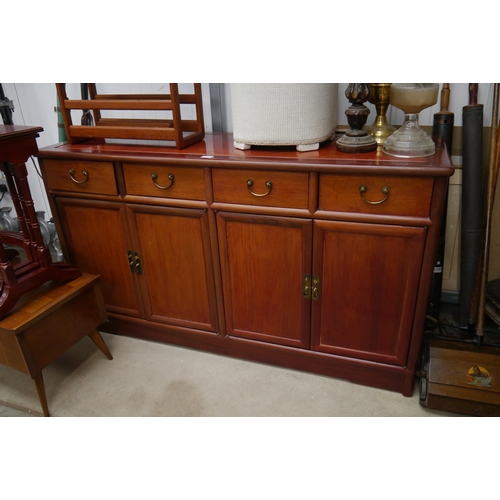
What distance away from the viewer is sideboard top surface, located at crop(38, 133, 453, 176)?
127cm

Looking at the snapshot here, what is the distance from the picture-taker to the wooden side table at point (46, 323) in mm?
1469

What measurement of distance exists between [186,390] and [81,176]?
100 cm

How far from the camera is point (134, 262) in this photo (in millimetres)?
1781

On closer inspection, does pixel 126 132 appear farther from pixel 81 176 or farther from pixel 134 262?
pixel 134 262

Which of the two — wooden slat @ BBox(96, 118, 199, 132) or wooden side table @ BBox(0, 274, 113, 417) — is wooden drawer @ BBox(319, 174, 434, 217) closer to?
wooden slat @ BBox(96, 118, 199, 132)

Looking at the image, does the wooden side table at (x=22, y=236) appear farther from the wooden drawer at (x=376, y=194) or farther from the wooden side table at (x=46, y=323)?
the wooden drawer at (x=376, y=194)

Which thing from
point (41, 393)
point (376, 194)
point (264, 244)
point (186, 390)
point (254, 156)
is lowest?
point (186, 390)

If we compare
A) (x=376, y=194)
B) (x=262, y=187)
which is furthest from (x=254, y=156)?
(x=376, y=194)

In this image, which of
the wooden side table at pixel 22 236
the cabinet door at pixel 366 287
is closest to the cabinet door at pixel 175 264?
the wooden side table at pixel 22 236

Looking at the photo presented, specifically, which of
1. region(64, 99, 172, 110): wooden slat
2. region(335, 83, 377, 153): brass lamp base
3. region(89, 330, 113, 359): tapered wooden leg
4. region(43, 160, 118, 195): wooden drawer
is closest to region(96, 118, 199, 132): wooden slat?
region(64, 99, 172, 110): wooden slat

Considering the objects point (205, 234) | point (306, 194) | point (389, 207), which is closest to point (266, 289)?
point (205, 234)

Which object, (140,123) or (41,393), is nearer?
(41,393)

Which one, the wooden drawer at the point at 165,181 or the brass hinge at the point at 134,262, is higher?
the wooden drawer at the point at 165,181

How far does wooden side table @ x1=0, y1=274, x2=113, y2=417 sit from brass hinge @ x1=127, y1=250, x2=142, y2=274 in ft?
0.49
